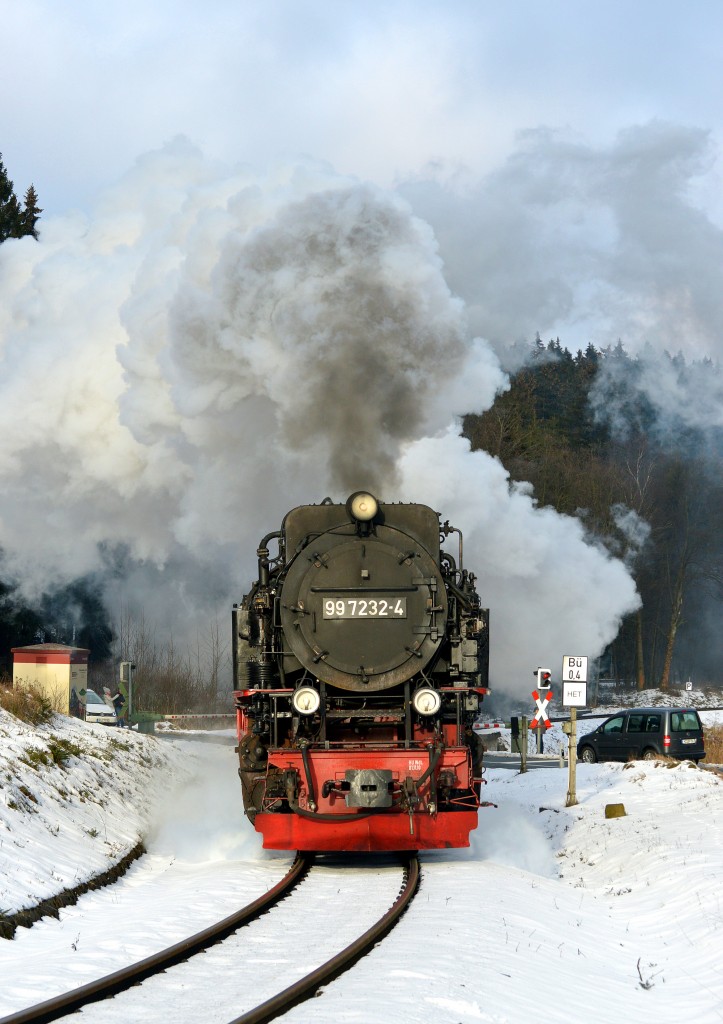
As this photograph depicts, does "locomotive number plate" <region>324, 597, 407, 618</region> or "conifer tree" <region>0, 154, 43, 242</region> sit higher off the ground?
"conifer tree" <region>0, 154, 43, 242</region>

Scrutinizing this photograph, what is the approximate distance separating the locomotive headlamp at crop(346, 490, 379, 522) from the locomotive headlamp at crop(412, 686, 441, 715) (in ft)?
5.89

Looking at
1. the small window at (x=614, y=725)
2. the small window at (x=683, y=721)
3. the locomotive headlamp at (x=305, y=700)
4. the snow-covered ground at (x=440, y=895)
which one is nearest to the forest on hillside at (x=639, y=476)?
the small window at (x=614, y=725)

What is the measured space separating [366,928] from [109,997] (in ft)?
8.50

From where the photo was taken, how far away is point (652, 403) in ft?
188

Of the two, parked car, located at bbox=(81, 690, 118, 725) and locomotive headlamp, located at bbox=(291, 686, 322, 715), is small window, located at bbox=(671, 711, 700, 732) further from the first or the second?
locomotive headlamp, located at bbox=(291, 686, 322, 715)

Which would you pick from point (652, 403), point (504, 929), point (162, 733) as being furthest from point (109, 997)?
point (652, 403)

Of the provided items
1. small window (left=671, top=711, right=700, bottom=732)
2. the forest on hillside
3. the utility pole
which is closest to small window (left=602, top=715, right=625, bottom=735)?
small window (left=671, top=711, right=700, bottom=732)

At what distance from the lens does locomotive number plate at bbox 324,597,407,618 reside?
11.7 meters

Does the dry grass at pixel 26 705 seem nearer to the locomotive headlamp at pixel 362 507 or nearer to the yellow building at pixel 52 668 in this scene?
the locomotive headlamp at pixel 362 507

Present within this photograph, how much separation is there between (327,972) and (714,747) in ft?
74.6

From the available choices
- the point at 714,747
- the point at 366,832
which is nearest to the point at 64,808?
the point at 366,832

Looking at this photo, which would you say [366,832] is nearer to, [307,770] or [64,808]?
[307,770]

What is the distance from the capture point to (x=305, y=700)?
1132 centimetres

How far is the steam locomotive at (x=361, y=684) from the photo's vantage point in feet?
36.1
